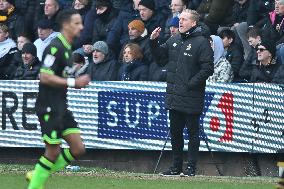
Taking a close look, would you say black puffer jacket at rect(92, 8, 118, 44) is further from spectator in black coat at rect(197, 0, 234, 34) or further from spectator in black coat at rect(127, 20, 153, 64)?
spectator in black coat at rect(197, 0, 234, 34)

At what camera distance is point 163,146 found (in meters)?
16.5

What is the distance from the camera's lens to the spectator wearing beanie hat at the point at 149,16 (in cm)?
1791

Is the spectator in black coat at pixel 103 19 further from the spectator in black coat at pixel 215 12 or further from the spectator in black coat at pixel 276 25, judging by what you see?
the spectator in black coat at pixel 276 25

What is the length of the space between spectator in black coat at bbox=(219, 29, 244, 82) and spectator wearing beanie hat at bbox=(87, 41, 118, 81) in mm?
1835

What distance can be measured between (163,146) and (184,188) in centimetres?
260

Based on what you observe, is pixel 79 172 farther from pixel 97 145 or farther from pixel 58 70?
pixel 58 70

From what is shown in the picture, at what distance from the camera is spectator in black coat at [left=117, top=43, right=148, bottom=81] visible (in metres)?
17.0

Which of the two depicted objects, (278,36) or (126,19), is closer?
(278,36)

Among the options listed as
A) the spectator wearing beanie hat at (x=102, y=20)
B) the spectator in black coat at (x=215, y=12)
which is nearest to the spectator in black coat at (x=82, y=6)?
the spectator wearing beanie hat at (x=102, y=20)

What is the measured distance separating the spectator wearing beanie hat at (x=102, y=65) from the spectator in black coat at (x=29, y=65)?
36.9 inches

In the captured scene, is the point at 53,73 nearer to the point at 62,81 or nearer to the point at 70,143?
the point at 62,81

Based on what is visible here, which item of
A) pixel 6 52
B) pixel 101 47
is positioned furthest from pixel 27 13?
pixel 101 47

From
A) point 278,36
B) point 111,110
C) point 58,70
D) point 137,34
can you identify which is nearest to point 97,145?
point 111,110

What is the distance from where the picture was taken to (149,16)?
1798cm
